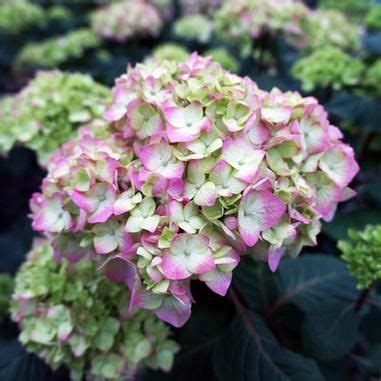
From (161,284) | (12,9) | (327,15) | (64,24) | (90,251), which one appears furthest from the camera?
(64,24)

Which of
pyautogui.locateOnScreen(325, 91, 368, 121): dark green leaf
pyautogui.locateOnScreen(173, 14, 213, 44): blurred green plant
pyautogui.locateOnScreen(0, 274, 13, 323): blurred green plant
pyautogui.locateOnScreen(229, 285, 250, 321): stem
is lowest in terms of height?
pyautogui.locateOnScreen(0, 274, 13, 323): blurred green plant

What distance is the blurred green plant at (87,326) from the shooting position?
77 centimetres

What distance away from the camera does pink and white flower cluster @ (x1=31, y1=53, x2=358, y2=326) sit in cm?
58

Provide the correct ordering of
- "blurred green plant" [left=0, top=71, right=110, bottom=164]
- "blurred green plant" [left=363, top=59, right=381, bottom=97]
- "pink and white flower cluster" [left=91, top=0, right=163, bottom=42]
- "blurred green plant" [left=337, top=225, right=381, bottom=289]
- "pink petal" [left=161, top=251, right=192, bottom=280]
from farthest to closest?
"pink and white flower cluster" [left=91, top=0, right=163, bottom=42] → "blurred green plant" [left=363, top=59, right=381, bottom=97] → "blurred green plant" [left=0, top=71, right=110, bottom=164] → "blurred green plant" [left=337, top=225, right=381, bottom=289] → "pink petal" [left=161, top=251, right=192, bottom=280]

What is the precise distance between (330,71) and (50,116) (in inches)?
26.8

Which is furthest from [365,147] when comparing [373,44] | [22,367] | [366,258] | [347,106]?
[22,367]

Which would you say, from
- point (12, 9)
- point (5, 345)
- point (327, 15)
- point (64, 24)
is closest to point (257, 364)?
point (5, 345)

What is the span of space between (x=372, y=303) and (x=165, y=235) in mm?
543

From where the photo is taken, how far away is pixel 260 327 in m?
0.84

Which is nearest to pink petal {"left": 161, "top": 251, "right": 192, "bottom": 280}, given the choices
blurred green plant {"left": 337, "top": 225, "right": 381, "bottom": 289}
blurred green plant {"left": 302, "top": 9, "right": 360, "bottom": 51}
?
blurred green plant {"left": 337, "top": 225, "right": 381, "bottom": 289}

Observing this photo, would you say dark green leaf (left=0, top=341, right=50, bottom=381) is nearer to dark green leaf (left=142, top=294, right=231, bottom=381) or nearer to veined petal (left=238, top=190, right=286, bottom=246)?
dark green leaf (left=142, top=294, right=231, bottom=381)

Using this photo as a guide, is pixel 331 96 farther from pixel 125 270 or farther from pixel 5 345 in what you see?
→ pixel 5 345

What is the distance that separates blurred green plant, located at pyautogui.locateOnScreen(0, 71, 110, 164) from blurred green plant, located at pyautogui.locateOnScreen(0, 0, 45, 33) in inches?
45.1

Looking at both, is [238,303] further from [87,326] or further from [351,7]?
[351,7]
